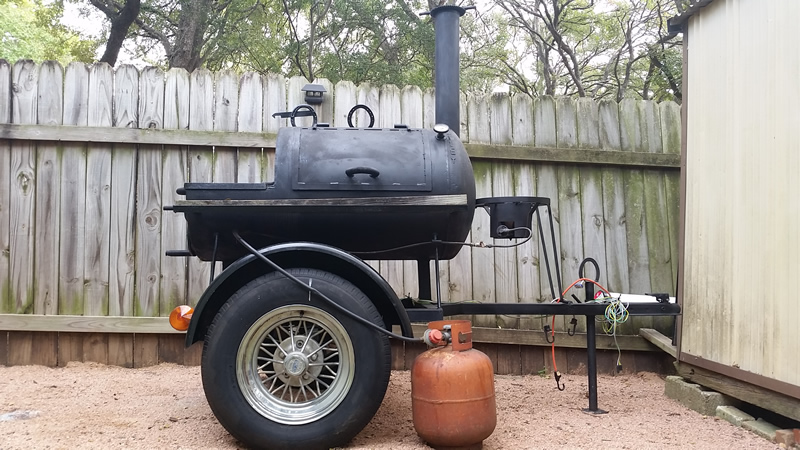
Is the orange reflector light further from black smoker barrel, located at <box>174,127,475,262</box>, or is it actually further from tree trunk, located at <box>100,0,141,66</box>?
tree trunk, located at <box>100,0,141,66</box>

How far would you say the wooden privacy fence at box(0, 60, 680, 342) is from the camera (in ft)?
13.9

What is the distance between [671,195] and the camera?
480 cm

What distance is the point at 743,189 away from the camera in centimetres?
335

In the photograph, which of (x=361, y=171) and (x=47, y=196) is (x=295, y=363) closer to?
(x=361, y=171)

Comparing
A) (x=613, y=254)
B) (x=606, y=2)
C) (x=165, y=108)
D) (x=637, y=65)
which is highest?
(x=606, y=2)

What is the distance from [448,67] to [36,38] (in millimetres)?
17254

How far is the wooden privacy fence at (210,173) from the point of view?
4230 millimetres

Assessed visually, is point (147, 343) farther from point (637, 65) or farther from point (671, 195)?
point (637, 65)

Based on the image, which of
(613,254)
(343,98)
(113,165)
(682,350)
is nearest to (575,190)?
(613,254)

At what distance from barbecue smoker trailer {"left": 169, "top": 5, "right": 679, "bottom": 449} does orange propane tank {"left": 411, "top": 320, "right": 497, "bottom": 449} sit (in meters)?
0.15

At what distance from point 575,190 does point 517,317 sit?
1113mm

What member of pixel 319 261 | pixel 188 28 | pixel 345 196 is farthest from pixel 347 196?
pixel 188 28

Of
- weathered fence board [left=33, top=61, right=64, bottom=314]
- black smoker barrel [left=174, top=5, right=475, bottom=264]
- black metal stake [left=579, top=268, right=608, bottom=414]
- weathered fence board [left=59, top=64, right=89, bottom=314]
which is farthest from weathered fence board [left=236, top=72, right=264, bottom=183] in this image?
black metal stake [left=579, top=268, right=608, bottom=414]

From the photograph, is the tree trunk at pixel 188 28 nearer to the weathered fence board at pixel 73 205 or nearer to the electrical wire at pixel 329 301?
the weathered fence board at pixel 73 205
